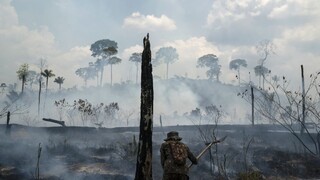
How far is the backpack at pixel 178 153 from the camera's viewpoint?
26.1 feet

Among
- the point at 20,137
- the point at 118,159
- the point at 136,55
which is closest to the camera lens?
the point at 118,159

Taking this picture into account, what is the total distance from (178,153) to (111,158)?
657 inches

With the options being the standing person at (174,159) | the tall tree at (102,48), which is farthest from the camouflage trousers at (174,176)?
the tall tree at (102,48)

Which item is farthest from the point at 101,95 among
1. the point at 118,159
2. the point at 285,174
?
the point at 285,174

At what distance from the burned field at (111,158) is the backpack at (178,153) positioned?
5178mm

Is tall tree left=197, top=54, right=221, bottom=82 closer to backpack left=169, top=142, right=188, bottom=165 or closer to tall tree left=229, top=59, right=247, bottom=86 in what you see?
tall tree left=229, top=59, right=247, bottom=86

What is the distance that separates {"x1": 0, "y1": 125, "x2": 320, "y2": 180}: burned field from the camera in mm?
19938

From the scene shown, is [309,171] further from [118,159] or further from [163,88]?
[163,88]

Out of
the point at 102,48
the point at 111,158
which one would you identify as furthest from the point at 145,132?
the point at 102,48

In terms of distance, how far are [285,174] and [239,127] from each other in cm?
1751

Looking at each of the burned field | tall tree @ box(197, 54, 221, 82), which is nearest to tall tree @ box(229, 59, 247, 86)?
tall tree @ box(197, 54, 221, 82)

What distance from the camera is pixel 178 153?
8008 millimetres

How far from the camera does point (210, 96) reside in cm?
8200

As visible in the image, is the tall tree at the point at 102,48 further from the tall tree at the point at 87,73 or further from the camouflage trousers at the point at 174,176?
the camouflage trousers at the point at 174,176
